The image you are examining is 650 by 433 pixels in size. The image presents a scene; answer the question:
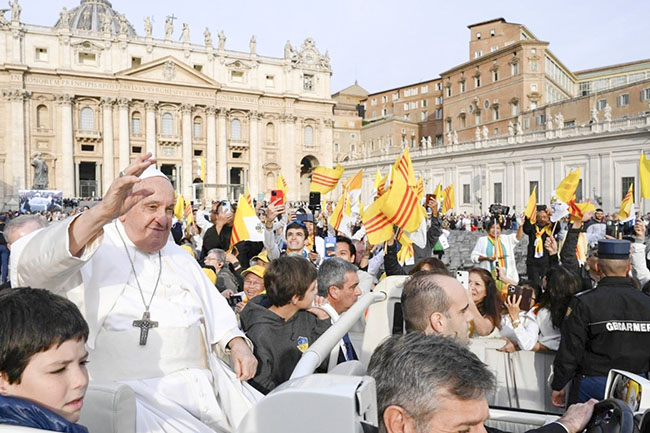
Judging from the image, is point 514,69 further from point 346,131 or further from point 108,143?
point 108,143

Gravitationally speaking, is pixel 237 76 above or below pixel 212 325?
above

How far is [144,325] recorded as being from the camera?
2.32 meters

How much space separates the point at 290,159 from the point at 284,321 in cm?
5169

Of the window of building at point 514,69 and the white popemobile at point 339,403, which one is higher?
the window of building at point 514,69

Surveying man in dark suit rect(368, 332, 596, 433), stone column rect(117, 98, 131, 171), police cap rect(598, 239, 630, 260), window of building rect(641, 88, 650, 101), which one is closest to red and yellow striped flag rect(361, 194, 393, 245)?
police cap rect(598, 239, 630, 260)

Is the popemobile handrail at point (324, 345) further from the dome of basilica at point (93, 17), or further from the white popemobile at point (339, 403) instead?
the dome of basilica at point (93, 17)

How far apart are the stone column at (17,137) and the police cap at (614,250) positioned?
1880 inches

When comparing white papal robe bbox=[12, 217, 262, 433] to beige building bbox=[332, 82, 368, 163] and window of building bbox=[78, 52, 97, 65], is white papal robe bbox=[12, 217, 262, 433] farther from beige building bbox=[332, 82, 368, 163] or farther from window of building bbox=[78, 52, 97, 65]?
beige building bbox=[332, 82, 368, 163]

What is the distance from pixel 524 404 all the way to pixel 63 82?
Result: 49.1 m

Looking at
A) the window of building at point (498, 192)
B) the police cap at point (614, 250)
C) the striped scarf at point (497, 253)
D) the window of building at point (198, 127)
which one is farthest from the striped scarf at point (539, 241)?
the window of building at point (198, 127)

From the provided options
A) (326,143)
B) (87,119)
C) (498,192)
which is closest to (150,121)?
(87,119)

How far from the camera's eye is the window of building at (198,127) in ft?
166

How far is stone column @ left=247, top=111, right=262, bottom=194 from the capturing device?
52.6 metres

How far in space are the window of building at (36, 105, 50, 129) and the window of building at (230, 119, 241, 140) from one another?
16.2 meters
